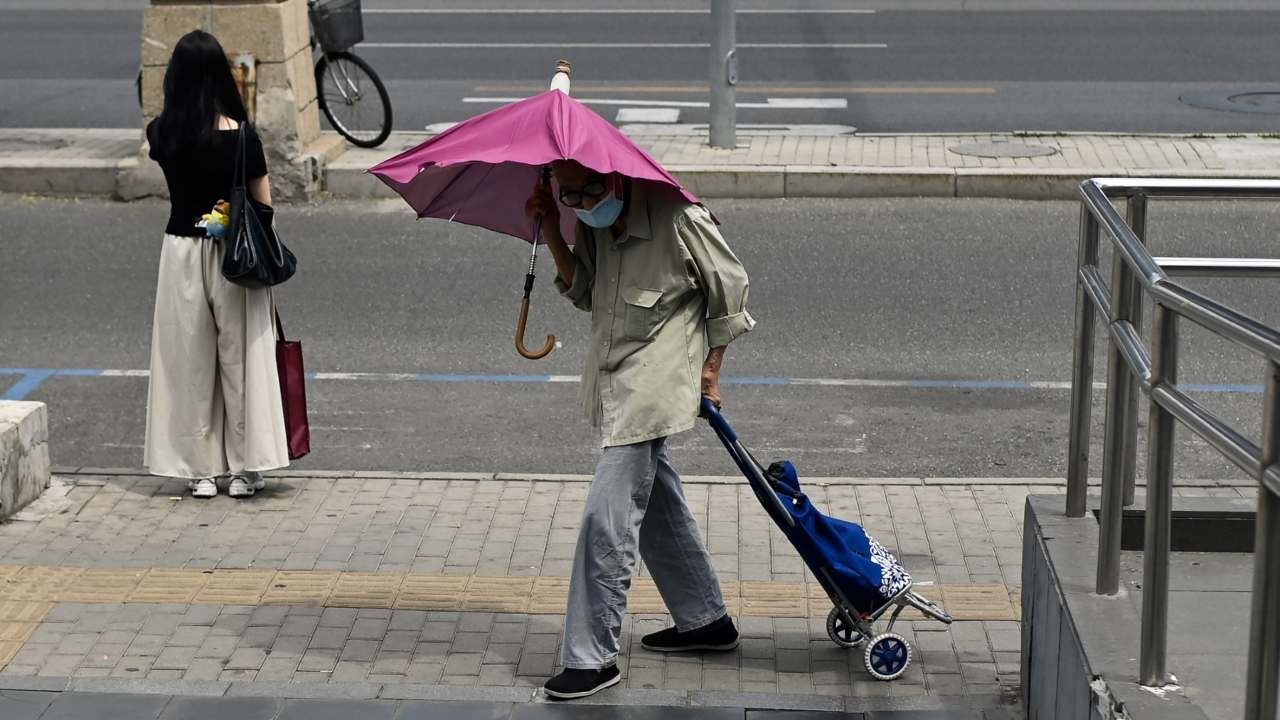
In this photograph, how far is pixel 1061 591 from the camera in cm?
458

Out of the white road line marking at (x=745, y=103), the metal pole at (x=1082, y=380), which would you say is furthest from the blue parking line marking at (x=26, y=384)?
the white road line marking at (x=745, y=103)

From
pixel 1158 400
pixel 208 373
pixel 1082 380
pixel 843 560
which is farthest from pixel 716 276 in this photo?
pixel 208 373

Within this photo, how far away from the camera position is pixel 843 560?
5438mm

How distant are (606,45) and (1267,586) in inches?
723

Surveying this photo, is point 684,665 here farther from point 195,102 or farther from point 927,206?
point 927,206

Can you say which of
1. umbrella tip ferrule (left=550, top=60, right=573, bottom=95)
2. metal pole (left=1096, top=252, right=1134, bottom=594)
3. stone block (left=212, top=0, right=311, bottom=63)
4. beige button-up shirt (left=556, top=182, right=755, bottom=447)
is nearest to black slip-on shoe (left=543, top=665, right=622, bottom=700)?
beige button-up shirt (left=556, top=182, right=755, bottom=447)

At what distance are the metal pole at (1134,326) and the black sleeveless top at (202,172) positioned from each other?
12.2ft

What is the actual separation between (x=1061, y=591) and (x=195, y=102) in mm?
4188

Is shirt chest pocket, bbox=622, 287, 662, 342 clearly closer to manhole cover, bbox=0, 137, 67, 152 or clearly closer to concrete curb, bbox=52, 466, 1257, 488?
concrete curb, bbox=52, 466, 1257, 488

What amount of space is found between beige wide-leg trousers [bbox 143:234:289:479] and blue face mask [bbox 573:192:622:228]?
8.16 ft

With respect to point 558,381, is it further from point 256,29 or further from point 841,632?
point 256,29

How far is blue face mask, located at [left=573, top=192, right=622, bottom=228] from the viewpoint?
17.0ft

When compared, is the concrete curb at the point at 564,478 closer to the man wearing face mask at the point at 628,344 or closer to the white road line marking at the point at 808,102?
the man wearing face mask at the point at 628,344

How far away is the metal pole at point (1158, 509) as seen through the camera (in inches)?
152
